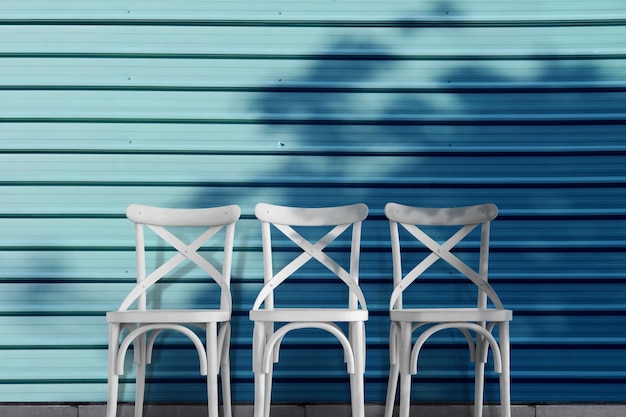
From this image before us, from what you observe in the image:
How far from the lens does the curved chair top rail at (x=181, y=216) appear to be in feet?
11.2

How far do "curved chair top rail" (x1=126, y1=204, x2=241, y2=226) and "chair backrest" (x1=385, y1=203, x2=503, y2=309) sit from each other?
78cm

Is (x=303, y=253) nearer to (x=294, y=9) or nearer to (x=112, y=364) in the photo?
(x=112, y=364)

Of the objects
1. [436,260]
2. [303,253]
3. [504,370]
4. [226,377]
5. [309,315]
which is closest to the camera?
[309,315]

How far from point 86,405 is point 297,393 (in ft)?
3.45

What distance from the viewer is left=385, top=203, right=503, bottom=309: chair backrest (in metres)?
3.40

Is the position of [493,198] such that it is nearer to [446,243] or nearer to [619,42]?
[446,243]

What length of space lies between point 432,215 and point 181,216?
1.22 metres

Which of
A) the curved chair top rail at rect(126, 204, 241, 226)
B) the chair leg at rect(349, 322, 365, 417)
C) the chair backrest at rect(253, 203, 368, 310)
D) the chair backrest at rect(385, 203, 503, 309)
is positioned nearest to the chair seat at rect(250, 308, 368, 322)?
the chair leg at rect(349, 322, 365, 417)

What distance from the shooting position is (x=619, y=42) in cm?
371

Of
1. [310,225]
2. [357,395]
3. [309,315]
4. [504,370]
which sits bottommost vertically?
[357,395]

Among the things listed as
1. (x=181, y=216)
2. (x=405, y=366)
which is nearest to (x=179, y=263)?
(x=181, y=216)

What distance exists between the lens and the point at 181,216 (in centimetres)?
346

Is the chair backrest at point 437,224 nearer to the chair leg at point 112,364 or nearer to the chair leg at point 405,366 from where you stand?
the chair leg at point 405,366

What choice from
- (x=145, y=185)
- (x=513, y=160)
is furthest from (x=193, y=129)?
(x=513, y=160)
